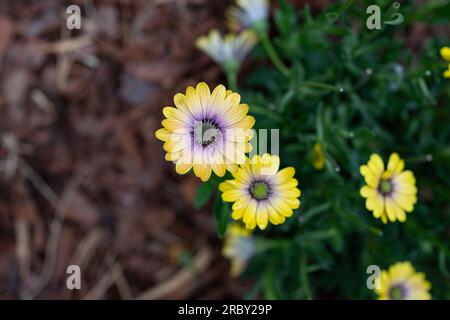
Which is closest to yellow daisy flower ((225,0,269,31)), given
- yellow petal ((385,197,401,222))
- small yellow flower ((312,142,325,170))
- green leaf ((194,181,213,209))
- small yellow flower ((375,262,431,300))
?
small yellow flower ((312,142,325,170))

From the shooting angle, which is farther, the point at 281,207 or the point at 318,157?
the point at 318,157

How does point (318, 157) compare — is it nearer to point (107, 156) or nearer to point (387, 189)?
point (387, 189)

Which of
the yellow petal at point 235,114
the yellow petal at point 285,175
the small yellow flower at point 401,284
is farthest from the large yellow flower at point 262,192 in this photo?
the small yellow flower at point 401,284

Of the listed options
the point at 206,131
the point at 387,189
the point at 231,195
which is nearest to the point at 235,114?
the point at 206,131

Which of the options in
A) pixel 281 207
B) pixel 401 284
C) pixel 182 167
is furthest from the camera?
pixel 401 284

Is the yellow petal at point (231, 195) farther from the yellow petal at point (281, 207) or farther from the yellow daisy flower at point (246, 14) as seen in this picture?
the yellow daisy flower at point (246, 14)

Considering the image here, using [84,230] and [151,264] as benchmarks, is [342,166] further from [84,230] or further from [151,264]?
[84,230]
